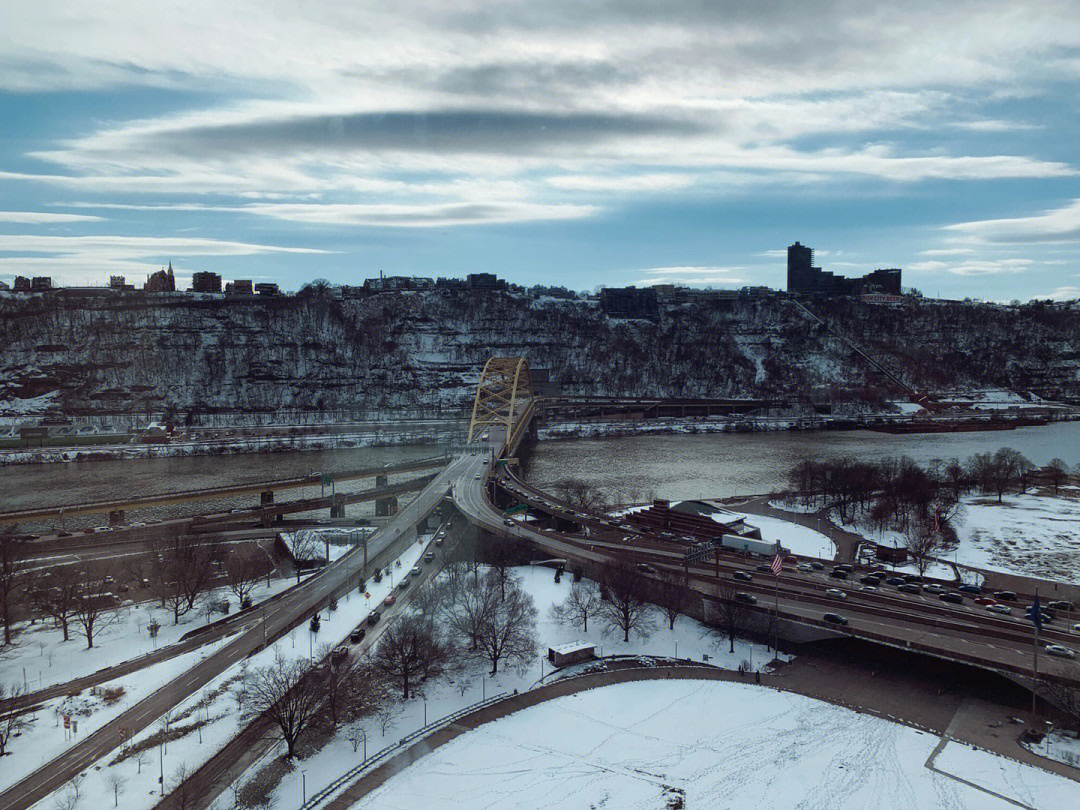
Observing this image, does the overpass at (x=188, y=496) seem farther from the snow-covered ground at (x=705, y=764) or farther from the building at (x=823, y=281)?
the building at (x=823, y=281)

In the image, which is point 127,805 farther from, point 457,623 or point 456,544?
point 456,544

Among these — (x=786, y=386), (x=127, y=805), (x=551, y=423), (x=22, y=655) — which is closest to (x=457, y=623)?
(x=127, y=805)

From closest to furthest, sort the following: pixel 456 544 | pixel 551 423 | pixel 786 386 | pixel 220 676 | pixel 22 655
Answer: pixel 220 676 → pixel 22 655 → pixel 456 544 → pixel 551 423 → pixel 786 386

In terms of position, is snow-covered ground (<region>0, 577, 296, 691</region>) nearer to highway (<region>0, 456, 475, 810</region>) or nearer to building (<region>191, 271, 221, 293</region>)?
highway (<region>0, 456, 475, 810</region>)

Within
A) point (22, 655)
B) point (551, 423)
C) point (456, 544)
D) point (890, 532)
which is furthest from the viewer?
point (551, 423)

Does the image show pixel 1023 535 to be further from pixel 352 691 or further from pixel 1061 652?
pixel 352 691

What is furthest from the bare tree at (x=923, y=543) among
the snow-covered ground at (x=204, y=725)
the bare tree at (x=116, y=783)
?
the bare tree at (x=116, y=783)
